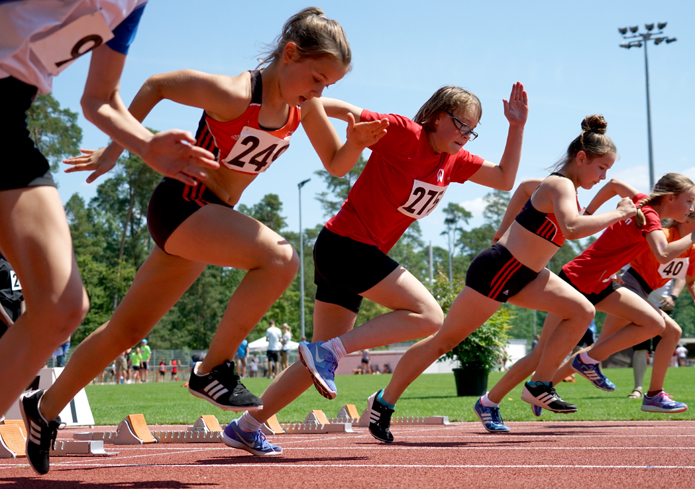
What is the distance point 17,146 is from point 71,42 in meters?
0.41

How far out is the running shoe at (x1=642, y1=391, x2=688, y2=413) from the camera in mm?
7219

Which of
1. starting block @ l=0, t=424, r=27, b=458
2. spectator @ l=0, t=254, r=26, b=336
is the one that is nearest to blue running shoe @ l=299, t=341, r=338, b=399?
starting block @ l=0, t=424, r=27, b=458

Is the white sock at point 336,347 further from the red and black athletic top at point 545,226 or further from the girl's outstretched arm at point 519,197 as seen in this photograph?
the girl's outstretched arm at point 519,197

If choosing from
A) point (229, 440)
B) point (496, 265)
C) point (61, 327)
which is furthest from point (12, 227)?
point (496, 265)

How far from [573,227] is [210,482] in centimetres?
326

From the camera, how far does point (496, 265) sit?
5828 mm

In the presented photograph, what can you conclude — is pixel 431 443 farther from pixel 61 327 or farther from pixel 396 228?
pixel 61 327

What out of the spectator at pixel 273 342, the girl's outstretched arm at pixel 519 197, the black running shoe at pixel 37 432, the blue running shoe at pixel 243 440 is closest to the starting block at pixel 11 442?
the black running shoe at pixel 37 432

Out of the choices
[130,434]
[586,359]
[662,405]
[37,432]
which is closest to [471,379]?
[586,359]

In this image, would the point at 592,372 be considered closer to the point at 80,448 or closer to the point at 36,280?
the point at 80,448

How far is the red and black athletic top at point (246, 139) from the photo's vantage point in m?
3.86

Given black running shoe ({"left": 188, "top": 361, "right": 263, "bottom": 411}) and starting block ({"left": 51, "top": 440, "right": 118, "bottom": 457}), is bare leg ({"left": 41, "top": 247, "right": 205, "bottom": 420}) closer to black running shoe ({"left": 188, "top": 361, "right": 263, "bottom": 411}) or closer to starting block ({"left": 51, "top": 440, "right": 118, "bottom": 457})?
black running shoe ({"left": 188, "top": 361, "right": 263, "bottom": 411})

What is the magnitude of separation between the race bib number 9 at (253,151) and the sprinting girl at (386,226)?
23.6 inches

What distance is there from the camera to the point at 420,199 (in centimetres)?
502
